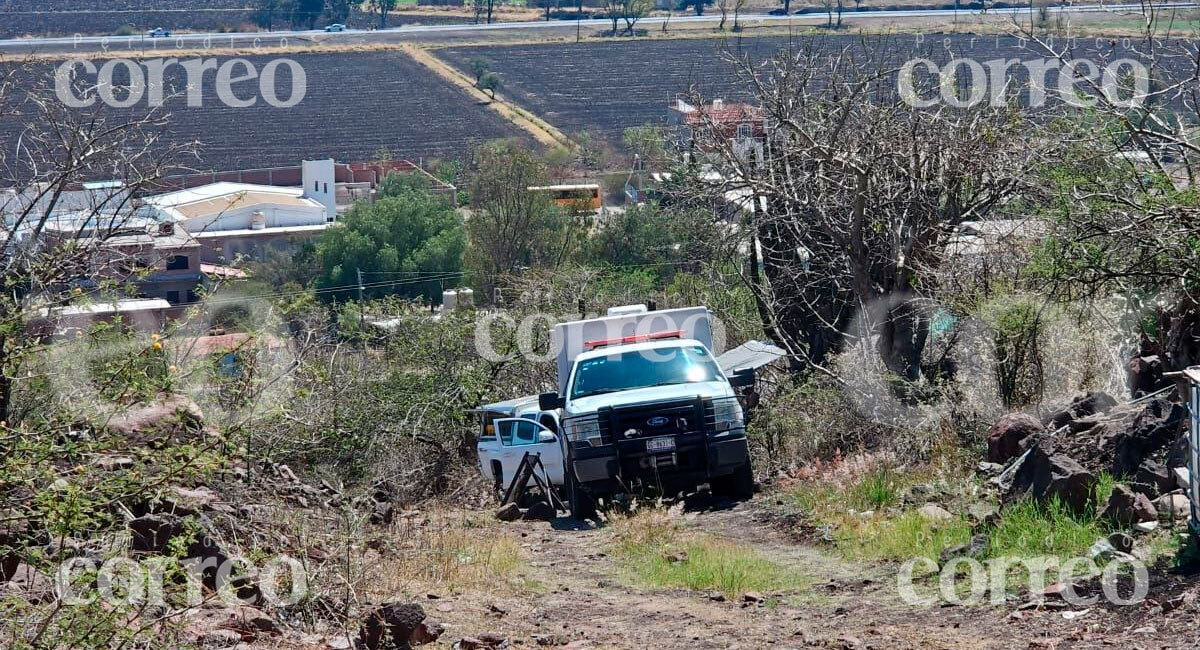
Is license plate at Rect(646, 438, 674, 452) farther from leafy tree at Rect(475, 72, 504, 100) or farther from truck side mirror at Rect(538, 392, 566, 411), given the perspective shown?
leafy tree at Rect(475, 72, 504, 100)

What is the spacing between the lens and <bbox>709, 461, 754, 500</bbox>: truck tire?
12930 millimetres

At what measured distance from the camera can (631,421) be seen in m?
12.5

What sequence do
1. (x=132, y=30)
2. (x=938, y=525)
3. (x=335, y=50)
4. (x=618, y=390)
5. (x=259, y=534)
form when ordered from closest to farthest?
(x=259, y=534) → (x=938, y=525) → (x=618, y=390) → (x=335, y=50) → (x=132, y=30)

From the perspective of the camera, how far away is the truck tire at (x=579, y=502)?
12742mm

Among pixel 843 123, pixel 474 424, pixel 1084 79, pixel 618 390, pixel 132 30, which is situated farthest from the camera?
pixel 132 30

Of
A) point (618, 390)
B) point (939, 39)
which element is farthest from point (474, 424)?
point (939, 39)

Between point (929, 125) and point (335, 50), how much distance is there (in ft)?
256

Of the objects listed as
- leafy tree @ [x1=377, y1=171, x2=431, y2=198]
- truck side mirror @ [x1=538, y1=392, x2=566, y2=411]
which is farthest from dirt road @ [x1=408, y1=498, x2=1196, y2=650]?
leafy tree @ [x1=377, y1=171, x2=431, y2=198]

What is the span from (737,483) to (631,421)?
4.46 ft

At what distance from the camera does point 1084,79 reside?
10.9 m

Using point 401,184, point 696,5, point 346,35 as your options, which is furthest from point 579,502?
point 696,5

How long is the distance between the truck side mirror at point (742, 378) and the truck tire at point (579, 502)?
2208mm

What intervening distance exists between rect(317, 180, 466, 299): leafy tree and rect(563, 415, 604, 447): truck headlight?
34977 millimetres

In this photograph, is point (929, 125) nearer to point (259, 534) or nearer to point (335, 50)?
point (259, 534)
